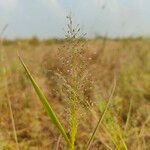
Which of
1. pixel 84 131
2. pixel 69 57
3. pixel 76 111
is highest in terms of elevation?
pixel 69 57

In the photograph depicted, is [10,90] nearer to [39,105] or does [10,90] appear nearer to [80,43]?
[39,105]

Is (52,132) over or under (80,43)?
under

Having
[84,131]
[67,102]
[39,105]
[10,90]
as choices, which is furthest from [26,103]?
[67,102]

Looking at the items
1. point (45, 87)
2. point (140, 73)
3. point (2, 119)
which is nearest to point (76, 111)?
point (2, 119)

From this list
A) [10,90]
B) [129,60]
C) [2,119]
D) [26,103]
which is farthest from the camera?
[129,60]

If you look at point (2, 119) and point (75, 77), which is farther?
point (2, 119)

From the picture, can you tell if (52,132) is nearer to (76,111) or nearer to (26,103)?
(26,103)

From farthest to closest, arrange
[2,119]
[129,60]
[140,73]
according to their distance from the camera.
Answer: [129,60] → [140,73] → [2,119]
